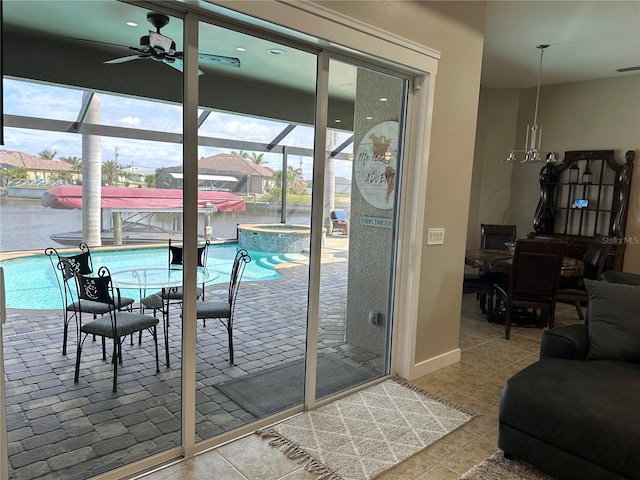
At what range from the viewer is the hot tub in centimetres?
293

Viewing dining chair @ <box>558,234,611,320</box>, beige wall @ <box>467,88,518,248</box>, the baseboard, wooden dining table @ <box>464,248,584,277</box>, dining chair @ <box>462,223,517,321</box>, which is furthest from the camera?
beige wall @ <box>467,88,518,248</box>

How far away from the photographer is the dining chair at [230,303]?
3.11m

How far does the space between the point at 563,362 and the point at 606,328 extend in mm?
388

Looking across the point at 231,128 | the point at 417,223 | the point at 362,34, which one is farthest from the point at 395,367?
the point at 362,34

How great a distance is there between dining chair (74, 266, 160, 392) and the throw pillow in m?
2.78

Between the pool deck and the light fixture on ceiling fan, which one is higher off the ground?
the light fixture on ceiling fan

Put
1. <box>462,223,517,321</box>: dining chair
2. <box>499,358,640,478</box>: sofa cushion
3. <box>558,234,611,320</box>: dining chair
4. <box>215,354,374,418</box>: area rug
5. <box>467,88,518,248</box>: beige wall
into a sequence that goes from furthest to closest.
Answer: <box>467,88,518,248</box>: beige wall < <box>462,223,517,321</box>: dining chair < <box>558,234,611,320</box>: dining chair < <box>215,354,374,418</box>: area rug < <box>499,358,640,478</box>: sofa cushion

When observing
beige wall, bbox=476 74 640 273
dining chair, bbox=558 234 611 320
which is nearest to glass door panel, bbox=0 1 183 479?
dining chair, bbox=558 234 611 320

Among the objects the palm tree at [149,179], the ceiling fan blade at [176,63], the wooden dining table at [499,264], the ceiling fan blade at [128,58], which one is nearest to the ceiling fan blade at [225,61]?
the ceiling fan blade at [176,63]

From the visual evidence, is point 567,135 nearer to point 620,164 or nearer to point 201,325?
point 620,164

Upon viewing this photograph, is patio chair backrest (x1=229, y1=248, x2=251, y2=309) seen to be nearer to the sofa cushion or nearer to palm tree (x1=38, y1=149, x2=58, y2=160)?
palm tree (x1=38, y1=149, x2=58, y2=160)

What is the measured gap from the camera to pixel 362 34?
2.63 m

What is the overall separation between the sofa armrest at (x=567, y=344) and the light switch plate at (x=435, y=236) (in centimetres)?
101

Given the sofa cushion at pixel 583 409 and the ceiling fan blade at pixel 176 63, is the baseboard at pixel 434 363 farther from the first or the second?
the ceiling fan blade at pixel 176 63
